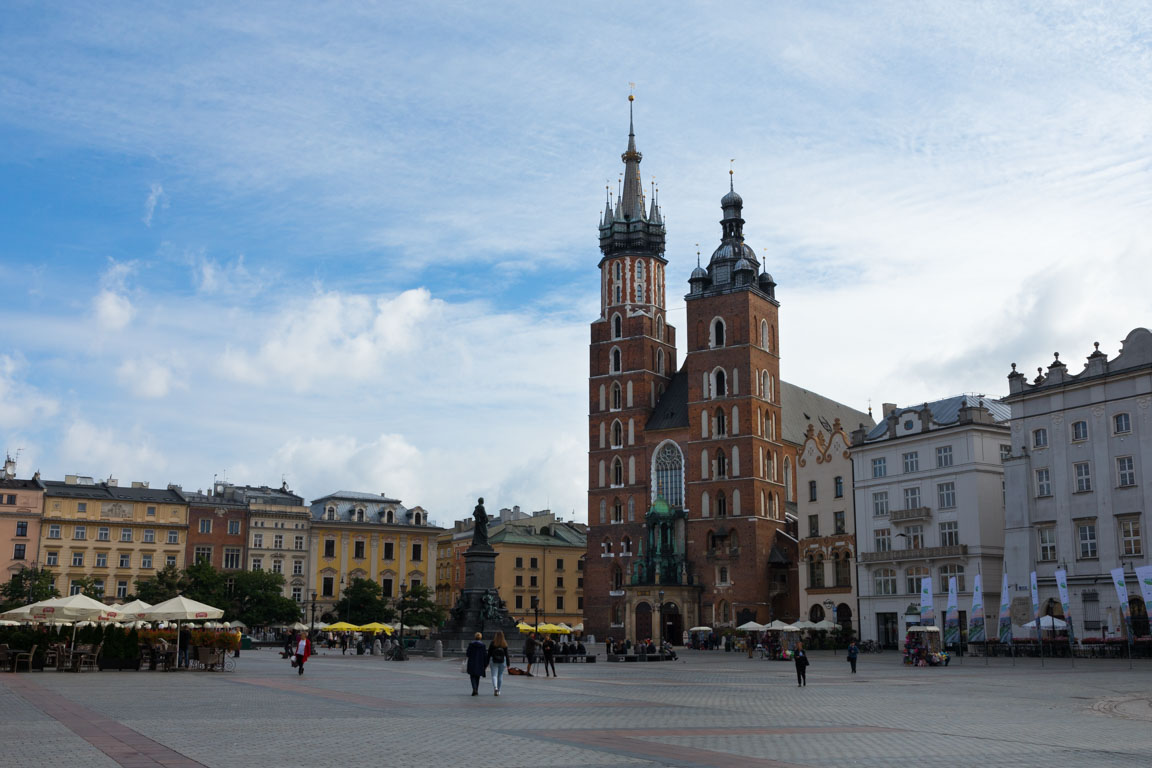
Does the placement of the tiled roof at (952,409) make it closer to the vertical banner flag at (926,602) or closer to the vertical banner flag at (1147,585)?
the vertical banner flag at (926,602)

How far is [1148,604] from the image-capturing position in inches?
1670

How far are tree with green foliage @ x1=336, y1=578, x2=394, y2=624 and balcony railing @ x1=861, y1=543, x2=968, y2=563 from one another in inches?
1683

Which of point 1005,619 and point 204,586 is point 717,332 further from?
point 1005,619

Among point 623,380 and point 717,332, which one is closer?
point 717,332

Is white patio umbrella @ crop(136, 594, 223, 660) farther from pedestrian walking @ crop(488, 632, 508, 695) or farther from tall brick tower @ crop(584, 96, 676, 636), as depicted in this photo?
tall brick tower @ crop(584, 96, 676, 636)

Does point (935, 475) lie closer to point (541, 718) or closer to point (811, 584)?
point (811, 584)

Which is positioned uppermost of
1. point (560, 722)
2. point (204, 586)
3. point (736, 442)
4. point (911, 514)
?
point (736, 442)

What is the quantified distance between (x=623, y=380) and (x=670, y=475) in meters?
9.67

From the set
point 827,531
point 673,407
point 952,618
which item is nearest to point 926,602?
point 952,618

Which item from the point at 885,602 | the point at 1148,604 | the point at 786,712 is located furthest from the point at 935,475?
the point at 786,712

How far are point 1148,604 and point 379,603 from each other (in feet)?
218

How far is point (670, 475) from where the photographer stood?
96.5m

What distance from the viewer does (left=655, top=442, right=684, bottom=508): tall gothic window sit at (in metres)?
95.6

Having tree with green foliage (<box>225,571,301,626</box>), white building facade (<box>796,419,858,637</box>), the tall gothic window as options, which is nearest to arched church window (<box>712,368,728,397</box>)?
the tall gothic window
